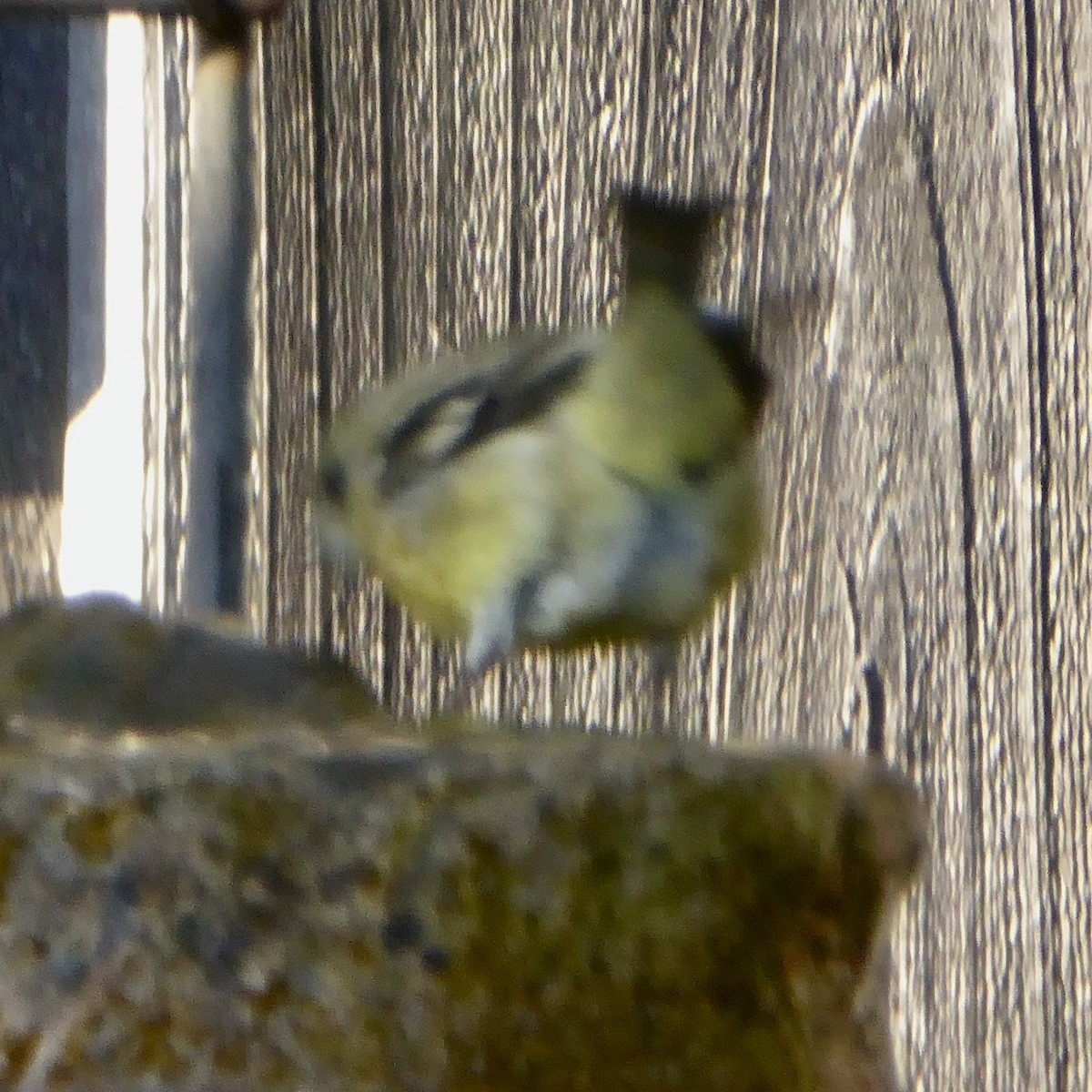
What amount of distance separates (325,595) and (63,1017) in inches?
39.3

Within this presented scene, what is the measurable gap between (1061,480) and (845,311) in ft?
0.74

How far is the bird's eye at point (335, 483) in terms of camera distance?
1.68 metres

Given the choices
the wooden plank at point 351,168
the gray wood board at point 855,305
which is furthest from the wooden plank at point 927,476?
the wooden plank at point 351,168

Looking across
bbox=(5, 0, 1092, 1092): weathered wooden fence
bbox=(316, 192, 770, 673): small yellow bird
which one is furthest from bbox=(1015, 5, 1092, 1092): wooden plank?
bbox=(316, 192, 770, 673): small yellow bird

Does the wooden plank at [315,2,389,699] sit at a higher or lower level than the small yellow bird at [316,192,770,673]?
higher

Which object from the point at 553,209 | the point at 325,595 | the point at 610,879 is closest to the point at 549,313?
the point at 553,209

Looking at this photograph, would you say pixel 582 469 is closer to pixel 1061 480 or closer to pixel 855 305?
pixel 855 305

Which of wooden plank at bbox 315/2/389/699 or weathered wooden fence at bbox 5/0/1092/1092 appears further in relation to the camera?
wooden plank at bbox 315/2/389/699

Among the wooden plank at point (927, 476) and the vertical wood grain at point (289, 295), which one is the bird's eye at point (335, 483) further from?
the wooden plank at point (927, 476)

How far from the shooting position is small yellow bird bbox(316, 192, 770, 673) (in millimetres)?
1504

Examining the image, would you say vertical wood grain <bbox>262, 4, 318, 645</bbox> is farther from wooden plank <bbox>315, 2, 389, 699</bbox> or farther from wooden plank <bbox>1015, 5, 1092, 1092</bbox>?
wooden plank <bbox>1015, 5, 1092, 1092</bbox>

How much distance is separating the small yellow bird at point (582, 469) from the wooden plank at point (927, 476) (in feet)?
0.28

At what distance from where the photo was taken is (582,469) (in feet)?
5.16

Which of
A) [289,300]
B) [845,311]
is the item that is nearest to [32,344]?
[289,300]
